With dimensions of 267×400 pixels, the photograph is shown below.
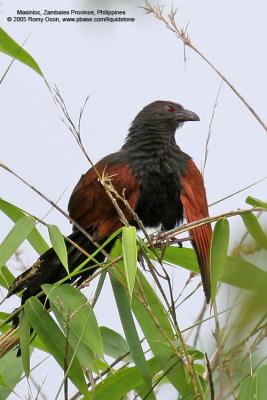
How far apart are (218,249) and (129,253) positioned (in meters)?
0.17

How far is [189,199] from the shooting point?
6.58 feet

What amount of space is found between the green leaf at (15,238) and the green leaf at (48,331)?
0.13 m

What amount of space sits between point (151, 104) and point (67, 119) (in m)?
1.42

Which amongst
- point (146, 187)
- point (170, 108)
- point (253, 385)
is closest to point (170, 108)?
point (170, 108)

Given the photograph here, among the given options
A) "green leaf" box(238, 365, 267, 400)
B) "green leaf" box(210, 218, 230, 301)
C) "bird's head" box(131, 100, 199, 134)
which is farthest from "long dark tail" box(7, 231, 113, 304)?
"bird's head" box(131, 100, 199, 134)

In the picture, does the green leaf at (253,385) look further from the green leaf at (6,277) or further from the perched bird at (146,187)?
the green leaf at (6,277)

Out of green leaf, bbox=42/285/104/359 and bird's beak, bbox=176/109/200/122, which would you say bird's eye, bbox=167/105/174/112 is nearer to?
bird's beak, bbox=176/109/200/122

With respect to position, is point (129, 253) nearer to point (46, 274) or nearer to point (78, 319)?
point (78, 319)

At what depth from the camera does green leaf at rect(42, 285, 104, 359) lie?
124cm

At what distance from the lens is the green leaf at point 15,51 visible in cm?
122

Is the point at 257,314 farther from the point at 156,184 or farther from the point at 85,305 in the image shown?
the point at 156,184

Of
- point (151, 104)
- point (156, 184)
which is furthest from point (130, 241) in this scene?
point (151, 104)

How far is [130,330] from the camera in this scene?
127cm

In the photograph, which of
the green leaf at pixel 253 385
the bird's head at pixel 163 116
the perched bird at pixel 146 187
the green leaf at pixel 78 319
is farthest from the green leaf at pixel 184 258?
the bird's head at pixel 163 116
